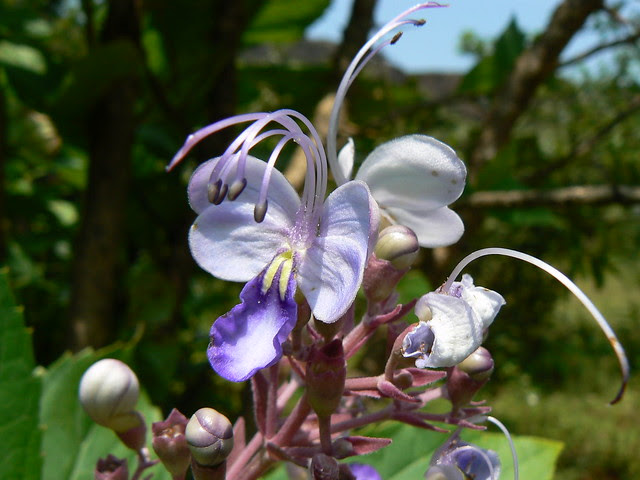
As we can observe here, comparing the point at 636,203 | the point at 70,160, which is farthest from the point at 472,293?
the point at 70,160

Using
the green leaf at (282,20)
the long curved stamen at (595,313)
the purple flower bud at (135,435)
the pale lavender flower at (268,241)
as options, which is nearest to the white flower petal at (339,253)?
the pale lavender flower at (268,241)

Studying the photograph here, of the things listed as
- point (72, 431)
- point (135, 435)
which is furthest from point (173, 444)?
point (72, 431)

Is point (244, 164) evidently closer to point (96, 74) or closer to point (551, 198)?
point (96, 74)

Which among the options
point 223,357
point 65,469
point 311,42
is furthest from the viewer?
point 311,42

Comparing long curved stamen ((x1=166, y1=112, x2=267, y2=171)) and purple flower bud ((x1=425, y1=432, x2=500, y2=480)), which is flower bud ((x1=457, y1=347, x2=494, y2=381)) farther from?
long curved stamen ((x1=166, y1=112, x2=267, y2=171))

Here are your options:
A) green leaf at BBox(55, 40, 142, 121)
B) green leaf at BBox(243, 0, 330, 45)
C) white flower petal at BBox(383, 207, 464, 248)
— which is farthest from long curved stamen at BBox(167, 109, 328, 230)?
green leaf at BBox(243, 0, 330, 45)

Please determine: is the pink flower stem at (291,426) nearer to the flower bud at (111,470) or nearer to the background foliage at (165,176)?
the flower bud at (111,470)

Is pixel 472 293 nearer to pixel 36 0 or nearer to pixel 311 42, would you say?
pixel 36 0
